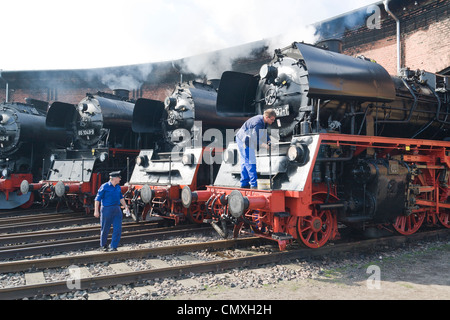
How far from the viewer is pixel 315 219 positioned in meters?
4.69

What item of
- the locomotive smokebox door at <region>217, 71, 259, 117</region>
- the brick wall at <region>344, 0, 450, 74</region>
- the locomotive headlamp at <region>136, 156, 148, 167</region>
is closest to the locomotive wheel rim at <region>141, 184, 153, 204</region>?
the locomotive headlamp at <region>136, 156, 148, 167</region>

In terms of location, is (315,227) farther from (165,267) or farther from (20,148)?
(20,148)

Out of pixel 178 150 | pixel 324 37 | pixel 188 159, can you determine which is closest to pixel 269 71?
pixel 188 159

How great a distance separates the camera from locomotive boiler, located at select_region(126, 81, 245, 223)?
21.9ft

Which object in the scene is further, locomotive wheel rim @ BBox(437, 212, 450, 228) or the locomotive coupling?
locomotive wheel rim @ BBox(437, 212, 450, 228)

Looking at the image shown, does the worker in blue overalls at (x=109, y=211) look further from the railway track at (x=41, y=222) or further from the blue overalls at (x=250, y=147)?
the railway track at (x=41, y=222)

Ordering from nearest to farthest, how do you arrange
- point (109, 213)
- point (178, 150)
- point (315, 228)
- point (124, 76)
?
point (315, 228) → point (109, 213) → point (178, 150) → point (124, 76)

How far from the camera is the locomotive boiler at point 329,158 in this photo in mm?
4547

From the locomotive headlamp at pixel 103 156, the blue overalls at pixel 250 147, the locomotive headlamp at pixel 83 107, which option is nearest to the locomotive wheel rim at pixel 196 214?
the blue overalls at pixel 250 147

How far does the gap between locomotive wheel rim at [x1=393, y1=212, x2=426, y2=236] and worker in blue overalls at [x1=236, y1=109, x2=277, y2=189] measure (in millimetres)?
2601

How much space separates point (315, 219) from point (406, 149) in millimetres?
1980

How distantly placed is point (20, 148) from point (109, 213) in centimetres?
776

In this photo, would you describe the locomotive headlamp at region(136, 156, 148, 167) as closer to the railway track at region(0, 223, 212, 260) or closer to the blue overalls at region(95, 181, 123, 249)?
the railway track at region(0, 223, 212, 260)

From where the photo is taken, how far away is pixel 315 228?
4.70 metres
